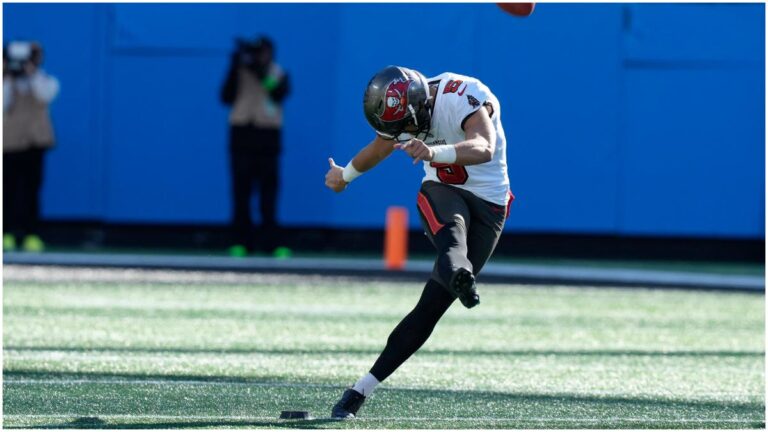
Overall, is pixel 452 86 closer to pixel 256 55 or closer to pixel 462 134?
pixel 462 134

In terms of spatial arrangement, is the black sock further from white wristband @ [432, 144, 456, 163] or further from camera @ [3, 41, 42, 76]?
camera @ [3, 41, 42, 76]

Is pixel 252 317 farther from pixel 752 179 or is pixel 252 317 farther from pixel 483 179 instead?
pixel 752 179

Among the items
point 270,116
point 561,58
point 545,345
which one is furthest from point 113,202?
point 545,345

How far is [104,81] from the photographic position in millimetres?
19391

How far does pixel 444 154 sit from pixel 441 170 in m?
0.51

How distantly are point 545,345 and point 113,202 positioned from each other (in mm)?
9991

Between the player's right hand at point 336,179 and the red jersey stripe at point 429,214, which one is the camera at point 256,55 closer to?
the player's right hand at point 336,179

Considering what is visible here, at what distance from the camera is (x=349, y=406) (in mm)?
6922

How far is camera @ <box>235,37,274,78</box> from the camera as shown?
673 inches

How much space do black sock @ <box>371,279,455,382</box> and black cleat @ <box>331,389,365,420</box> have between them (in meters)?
0.13

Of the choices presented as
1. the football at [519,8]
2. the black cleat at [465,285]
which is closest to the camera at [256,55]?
the football at [519,8]

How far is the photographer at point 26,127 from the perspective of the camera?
58.7 feet

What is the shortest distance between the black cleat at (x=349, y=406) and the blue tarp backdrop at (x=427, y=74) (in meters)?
11.8

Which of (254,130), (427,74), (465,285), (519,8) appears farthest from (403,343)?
(427,74)
